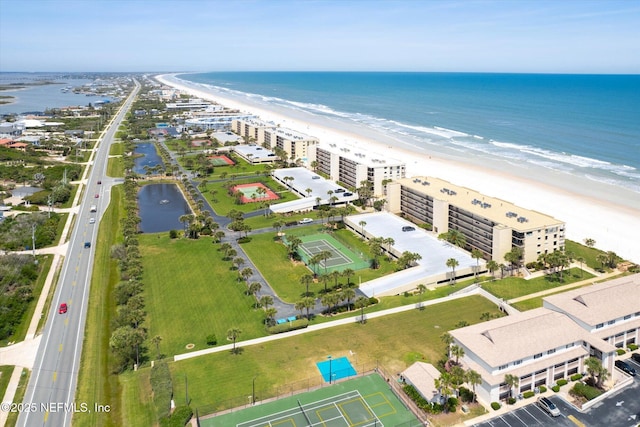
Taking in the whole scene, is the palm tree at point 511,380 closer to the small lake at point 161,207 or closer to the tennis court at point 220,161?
the small lake at point 161,207

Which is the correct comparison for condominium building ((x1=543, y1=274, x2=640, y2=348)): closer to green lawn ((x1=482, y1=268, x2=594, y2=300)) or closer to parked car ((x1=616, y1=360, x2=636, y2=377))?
parked car ((x1=616, y1=360, x2=636, y2=377))

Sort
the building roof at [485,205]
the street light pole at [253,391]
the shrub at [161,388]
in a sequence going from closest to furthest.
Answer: the shrub at [161,388]
the street light pole at [253,391]
the building roof at [485,205]

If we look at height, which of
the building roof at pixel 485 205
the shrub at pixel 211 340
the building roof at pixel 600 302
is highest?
the building roof at pixel 485 205

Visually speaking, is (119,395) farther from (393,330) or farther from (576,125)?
(576,125)

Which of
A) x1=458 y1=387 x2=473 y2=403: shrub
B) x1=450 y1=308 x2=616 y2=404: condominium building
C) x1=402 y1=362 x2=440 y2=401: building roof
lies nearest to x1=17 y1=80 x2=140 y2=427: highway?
x1=402 y1=362 x2=440 y2=401: building roof

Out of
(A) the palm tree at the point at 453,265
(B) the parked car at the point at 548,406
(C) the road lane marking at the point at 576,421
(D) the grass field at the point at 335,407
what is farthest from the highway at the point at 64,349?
(A) the palm tree at the point at 453,265

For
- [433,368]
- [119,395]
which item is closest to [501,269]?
[433,368]
